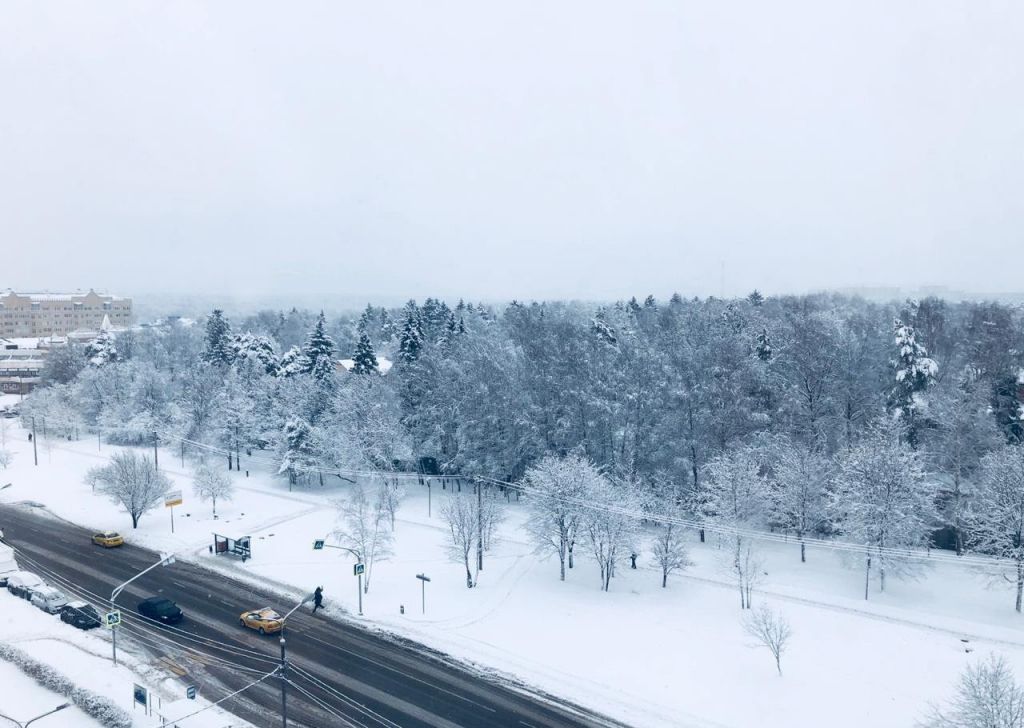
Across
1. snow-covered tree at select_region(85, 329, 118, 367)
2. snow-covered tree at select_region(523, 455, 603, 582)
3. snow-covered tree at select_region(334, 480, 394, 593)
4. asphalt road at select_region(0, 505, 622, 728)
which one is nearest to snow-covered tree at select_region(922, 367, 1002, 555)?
snow-covered tree at select_region(523, 455, 603, 582)

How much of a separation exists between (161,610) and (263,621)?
187 inches

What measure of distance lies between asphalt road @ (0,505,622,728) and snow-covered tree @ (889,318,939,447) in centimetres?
3120

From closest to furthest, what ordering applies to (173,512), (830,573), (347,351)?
(830,573) → (173,512) → (347,351)

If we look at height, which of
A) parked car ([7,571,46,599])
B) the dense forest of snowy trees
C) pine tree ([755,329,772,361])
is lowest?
parked car ([7,571,46,599])

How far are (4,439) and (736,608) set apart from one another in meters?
70.4

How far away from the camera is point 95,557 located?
1490 inches

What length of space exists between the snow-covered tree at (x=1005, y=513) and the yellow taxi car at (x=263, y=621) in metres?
32.4

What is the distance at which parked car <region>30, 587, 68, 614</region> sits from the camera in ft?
99.2

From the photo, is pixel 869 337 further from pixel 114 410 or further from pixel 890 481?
pixel 114 410

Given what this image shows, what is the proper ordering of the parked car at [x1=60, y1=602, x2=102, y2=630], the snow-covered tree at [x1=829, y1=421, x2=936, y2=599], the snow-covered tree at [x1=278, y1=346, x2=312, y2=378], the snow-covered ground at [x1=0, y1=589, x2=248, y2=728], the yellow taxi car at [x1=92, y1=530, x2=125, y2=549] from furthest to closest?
the snow-covered tree at [x1=278, y1=346, x2=312, y2=378] → the yellow taxi car at [x1=92, y1=530, x2=125, y2=549] → the snow-covered tree at [x1=829, y1=421, x2=936, y2=599] → the parked car at [x1=60, y1=602, x2=102, y2=630] → the snow-covered ground at [x1=0, y1=589, x2=248, y2=728]

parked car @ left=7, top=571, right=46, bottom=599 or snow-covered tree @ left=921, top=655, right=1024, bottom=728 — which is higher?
snow-covered tree @ left=921, top=655, right=1024, bottom=728

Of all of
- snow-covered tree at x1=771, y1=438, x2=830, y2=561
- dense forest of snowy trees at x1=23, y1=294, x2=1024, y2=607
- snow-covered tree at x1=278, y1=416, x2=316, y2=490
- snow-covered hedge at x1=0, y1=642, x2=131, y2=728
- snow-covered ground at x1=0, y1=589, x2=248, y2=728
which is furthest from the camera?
snow-covered tree at x1=278, y1=416, x2=316, y2=490

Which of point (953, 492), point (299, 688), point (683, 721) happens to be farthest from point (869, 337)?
point (299, 688)

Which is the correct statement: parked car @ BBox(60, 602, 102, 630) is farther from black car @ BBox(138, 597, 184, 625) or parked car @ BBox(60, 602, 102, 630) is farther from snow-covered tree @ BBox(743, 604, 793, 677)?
snow-covered tree @ BBox(743, 604, 793, 677)
